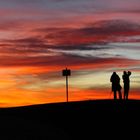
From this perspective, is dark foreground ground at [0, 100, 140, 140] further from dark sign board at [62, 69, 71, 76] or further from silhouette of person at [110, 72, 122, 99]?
dark sign board at [62, 69, 71, 76]

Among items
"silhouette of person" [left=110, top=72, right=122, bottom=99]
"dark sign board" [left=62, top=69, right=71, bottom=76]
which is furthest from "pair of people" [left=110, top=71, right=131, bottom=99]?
"dark sign board" [left=62, top=69, right=71, bottom=76]

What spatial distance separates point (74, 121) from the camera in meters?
36.3

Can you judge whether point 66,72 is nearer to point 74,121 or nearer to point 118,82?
point 118,82

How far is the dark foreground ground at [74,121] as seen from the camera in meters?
32.8

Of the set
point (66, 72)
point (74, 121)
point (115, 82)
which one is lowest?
point (74, 121)

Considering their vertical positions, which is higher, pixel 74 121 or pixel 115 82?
pixel 115 82

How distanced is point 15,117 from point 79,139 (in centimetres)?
884

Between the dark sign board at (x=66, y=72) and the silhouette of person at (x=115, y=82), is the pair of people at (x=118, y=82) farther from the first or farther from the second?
the dark sign board at (x=66, y=72)

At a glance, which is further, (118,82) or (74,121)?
(118,82)

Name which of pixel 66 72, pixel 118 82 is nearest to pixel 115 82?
pixel 118 82

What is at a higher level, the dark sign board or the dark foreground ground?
the dark sign board

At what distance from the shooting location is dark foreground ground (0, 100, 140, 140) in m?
32.8

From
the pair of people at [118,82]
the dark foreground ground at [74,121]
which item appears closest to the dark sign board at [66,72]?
the dark foreground ground at [74,121]

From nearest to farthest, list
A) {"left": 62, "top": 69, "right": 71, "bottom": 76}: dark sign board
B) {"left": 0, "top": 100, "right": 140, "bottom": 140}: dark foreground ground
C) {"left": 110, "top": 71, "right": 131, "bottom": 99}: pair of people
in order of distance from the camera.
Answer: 1. {"left": 0, "top": 100, "right": 140, "bottom": 140}: dark foreground ground
2. {"left": 110, "top": 71, "right": 131, "bottom": 99}: pair of people
3. {"left": 62, "top": 69, "right": 71, "bottom": 76}: dark sign board
